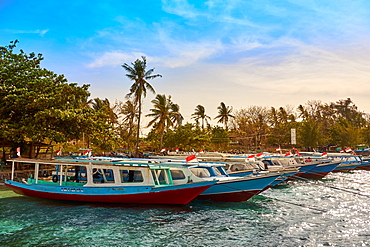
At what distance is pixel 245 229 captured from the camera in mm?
12984

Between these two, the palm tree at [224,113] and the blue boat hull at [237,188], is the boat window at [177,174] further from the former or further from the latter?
the palm tree at [224,113]

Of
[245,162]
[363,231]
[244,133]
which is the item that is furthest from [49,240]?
[244,133]

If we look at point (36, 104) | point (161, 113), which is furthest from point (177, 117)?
point (36, 104)

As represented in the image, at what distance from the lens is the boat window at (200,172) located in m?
18.6

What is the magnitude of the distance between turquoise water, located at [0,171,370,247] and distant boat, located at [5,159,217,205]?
0.52 m

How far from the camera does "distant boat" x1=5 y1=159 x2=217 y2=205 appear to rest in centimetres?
1591

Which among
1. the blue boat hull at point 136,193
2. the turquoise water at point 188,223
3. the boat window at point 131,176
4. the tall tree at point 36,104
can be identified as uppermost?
the tall tree at point 36,104

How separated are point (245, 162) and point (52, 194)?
43.8 feet

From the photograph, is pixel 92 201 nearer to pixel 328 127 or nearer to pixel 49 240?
pixel 49 240

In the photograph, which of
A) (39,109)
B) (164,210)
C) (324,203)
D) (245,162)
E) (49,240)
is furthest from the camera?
(39,109)

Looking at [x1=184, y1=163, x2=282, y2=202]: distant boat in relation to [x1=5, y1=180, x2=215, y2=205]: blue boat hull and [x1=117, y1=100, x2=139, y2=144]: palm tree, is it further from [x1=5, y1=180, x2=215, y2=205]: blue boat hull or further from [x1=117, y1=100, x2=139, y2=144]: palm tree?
[x1=117, y1=100, x2=139, y2=144]: palm tree

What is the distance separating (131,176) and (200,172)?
425 centimetres

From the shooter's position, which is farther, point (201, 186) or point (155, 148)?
point (155, 148)

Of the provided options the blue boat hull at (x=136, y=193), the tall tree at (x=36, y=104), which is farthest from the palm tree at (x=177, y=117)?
the blue boat hull at (x=136, y=193)
